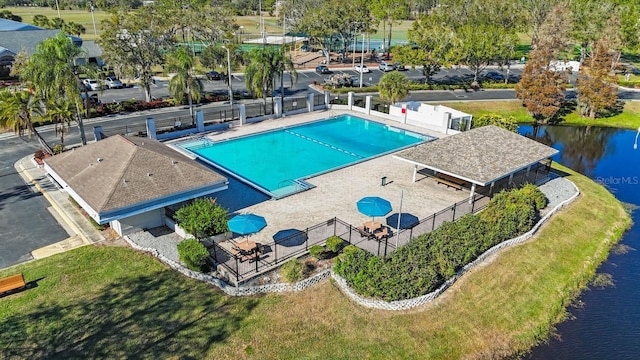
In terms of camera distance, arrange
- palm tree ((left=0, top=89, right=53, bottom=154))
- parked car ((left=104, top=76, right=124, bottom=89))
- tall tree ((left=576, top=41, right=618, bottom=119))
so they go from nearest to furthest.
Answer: palm tree ((left=0, top=89, right=53, bottom=154))
tall tree ((left=576, top=41, right=618, bottom=119))
parked car ((left=104, top=76, right=124, bottom=89))

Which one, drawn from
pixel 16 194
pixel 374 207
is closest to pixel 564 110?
pixel 374 207

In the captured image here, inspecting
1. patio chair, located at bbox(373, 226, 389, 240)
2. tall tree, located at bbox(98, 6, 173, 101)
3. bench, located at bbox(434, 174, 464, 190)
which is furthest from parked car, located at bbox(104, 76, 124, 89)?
patio chair, located at bbox(373, 226, 389, 240)

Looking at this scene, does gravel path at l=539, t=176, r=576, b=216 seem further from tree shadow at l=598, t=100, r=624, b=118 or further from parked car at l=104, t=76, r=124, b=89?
parked car at l=104, t=76, r=124, b=89

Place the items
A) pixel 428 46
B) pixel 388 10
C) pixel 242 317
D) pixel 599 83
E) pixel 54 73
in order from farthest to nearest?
pixel 388 10
pixel 428 46
pixel 599 83
pixel 54 73
pixel 242 317

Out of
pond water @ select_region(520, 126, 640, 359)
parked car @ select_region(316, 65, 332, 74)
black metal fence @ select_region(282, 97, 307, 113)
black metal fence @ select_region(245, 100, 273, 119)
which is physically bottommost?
pond water @ select_region(520, 126, 640, 359)

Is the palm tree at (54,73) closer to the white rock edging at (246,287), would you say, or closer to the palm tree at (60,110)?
the palm tree at (60,110)

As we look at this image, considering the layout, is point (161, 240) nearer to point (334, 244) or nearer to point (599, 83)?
point (334, 244)

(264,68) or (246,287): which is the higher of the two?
(264,68)
